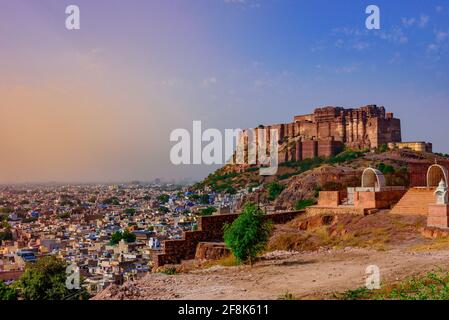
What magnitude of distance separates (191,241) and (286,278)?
14.3 feet

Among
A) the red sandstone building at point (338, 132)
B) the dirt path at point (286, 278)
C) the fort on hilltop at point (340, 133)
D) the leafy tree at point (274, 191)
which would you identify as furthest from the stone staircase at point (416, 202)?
the red sandstone building at point (338, 132)

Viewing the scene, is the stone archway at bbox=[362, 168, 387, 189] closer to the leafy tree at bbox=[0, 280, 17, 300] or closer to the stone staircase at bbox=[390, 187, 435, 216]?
the stone staircase at bbox=[390, 187, 435, 216]

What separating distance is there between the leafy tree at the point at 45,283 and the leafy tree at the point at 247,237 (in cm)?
402

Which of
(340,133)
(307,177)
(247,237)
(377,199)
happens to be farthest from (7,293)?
(340,133)

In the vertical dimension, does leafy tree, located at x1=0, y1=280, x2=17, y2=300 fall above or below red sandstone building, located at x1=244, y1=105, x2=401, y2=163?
below

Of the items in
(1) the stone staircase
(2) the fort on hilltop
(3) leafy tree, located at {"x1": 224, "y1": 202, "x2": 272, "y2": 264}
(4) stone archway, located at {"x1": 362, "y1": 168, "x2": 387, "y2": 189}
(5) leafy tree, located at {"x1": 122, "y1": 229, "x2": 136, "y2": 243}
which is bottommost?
(5) leafy tree, located at {"x1": 122, "y1": 229, "x2": 136, "y2": 243}

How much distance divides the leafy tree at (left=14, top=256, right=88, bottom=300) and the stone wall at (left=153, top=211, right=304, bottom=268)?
1863 millimetres

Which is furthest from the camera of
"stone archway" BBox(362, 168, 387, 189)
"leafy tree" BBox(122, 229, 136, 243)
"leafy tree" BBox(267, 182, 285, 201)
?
"leafy tree" BBox(267, 182, 285, 201)

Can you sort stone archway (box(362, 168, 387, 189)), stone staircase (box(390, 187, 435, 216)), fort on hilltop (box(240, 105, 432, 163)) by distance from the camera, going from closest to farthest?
stone staircase (box(390, 187, 435, 216))
stone archway (box(362, 168, 387, 189))
fort on hilltop (box(240, 105, 432, 163))

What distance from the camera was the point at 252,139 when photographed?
5238 centimetres

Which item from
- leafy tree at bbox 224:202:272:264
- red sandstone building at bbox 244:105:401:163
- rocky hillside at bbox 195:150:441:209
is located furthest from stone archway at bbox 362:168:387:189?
red sandstone building at bbox 244:105:401:163

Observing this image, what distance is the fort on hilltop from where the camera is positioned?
47.9 meters
